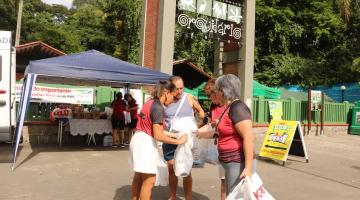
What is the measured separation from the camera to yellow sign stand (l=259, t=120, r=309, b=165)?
9.66m

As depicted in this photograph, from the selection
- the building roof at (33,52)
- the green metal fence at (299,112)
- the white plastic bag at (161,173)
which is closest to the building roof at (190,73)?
the green metal fence at (299,112)

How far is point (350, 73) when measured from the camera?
26.3m

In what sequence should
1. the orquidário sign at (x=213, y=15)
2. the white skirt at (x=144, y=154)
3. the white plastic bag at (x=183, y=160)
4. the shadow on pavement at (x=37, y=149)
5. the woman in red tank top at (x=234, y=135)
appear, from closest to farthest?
the woman in red tank top at (x=234, y=135) → the white skirt at (x=144, y=154) → the white plastic bag at (x=183, y=160) → the shadow on pavement at (x=37, y=149) → the orquidário sign at (x=213, y=15)

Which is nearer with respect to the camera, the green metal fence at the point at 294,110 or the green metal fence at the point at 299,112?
the green metal fence at the point at 294,110

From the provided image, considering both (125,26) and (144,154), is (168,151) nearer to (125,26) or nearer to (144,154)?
(144,154)

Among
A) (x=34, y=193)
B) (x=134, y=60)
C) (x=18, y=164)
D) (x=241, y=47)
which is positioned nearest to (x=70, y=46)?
(x=134, y=60)

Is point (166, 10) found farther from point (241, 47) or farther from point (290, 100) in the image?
point (290, 100)

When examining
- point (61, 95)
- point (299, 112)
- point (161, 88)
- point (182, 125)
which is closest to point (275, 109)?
point (299, 112)

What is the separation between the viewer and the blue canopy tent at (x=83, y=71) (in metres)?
9.00

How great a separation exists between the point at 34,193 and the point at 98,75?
4282mm

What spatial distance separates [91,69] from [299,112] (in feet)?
36.3

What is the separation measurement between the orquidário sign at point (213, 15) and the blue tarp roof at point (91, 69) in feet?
14.8

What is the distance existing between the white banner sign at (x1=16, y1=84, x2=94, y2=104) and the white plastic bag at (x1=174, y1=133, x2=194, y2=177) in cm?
866

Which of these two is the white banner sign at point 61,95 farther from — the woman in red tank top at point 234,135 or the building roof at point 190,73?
the woman in red tank top at point 234,135
